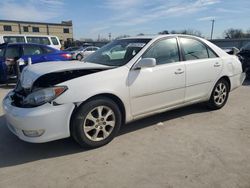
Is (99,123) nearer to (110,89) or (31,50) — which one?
(110,89)

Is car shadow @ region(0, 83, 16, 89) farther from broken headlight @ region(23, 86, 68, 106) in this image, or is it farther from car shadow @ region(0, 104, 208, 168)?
broken headlight @ region(23, 86, 68, 106)

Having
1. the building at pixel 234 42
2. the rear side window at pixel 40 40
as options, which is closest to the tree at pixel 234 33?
the building at pixel 234 42

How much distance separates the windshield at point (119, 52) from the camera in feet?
12.5

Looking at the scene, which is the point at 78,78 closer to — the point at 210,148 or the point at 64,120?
the point at 64,120

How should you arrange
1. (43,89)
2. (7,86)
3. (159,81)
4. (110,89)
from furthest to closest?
(7,86), (159,81), (110,89), (43,89)

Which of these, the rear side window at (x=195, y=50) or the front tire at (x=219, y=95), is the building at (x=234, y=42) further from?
the rear side window at (x=195, y=50)

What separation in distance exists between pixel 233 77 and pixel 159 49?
213cm

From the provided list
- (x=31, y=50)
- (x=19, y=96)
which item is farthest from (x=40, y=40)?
(x=19, y=96)

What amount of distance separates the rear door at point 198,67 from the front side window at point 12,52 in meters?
6.41

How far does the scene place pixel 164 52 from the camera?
404 cm

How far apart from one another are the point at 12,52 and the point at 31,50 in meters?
0.64

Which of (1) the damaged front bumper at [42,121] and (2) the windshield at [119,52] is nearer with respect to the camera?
(1) the damaged front bumper at [42,121]

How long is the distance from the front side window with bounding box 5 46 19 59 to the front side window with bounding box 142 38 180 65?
6241 mm

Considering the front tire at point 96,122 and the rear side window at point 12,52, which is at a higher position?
the rear side window at point 12,52
